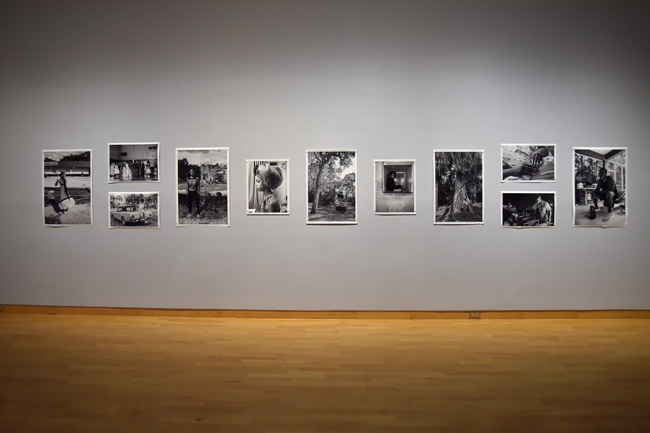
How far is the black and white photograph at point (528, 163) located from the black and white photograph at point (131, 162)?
222 inches

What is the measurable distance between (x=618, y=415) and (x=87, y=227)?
738cm

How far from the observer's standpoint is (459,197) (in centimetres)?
639

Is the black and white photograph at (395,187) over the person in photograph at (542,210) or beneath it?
over

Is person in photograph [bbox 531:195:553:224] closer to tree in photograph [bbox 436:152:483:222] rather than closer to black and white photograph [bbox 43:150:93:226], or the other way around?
tree in photograph [bbox 436:152:483:222]

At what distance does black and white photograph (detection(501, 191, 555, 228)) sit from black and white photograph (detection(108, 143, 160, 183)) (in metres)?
5.65

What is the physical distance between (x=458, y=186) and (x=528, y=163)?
1.16 meters

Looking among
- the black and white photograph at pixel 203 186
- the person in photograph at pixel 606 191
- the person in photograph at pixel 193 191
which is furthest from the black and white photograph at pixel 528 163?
the person in photograph at pixel 193 191

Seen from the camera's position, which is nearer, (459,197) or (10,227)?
(459,197)

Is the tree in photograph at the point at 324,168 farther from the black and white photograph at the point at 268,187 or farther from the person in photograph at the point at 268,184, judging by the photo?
the person in photograph at the point at 268,184

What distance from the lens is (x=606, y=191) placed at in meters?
6.40

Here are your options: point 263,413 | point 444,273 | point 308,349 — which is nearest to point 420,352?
point 308,349

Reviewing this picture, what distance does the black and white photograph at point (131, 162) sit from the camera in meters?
6.62

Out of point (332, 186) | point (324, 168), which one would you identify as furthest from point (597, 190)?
point (324, 168)

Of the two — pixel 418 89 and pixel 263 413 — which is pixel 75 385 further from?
pixel 418 89
